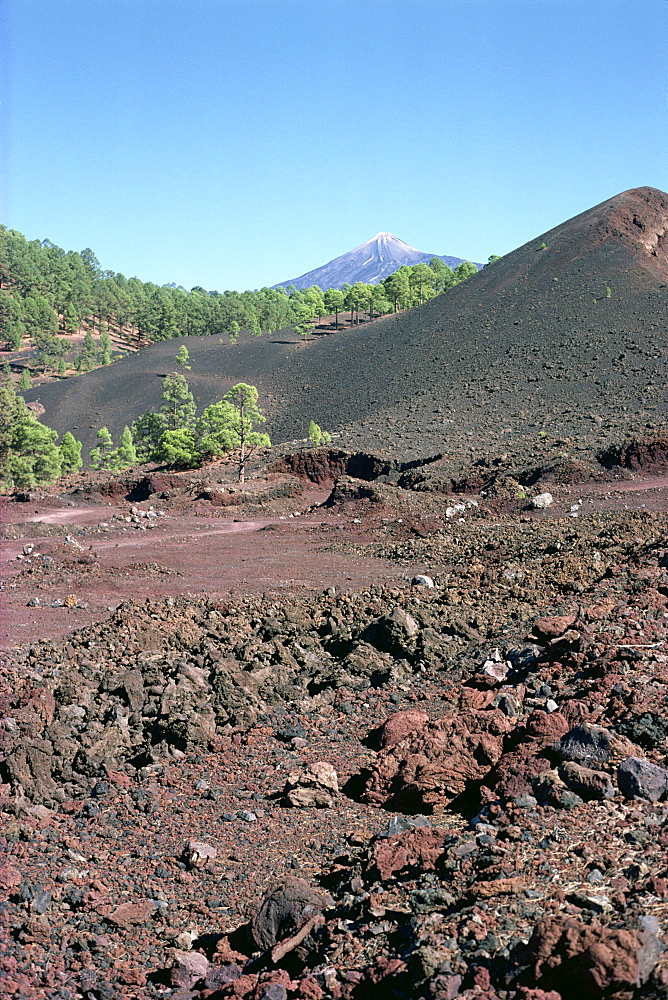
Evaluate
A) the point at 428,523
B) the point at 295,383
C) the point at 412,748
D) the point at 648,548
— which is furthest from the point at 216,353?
the point at 412,748

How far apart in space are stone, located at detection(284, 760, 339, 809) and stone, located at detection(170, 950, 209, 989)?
7.39 feet

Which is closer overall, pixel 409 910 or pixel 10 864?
pixel 409 910

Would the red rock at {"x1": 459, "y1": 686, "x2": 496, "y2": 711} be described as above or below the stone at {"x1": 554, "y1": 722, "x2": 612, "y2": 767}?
below

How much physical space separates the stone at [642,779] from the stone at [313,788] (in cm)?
309

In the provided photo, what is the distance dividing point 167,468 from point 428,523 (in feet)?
79.5

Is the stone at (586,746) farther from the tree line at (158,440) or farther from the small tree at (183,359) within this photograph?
the small tree at (183,359)

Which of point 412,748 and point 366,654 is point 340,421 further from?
point 412,748

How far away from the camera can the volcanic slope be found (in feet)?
128

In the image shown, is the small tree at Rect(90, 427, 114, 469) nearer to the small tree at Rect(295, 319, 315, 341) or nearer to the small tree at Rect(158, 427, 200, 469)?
the small tree at Rect(158, 427, 200, 469)

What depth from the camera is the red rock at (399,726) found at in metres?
8.70

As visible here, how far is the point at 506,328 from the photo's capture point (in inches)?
2082

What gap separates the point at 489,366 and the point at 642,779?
44613 millimetres

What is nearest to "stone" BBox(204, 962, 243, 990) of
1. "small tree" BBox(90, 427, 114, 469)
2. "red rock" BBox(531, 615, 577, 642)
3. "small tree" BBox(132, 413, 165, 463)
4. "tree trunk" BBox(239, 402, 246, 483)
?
"red rock" BBox(531, 615, 577, 642)

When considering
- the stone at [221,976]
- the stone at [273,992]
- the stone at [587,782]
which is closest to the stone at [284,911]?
the stone at [221,976]
